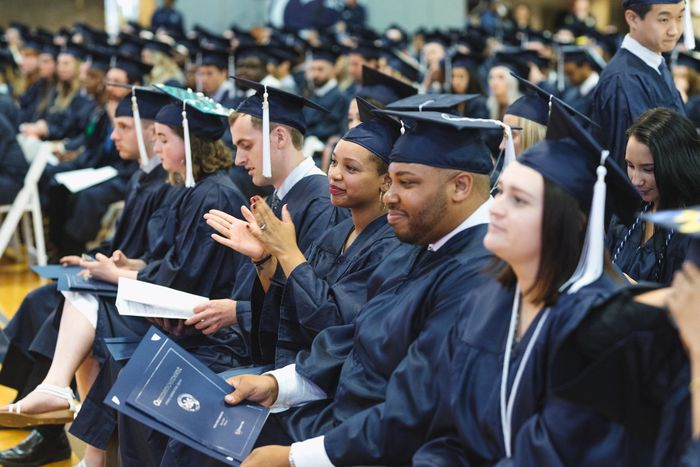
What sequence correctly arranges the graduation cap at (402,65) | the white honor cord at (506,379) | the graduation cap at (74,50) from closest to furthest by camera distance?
the white honor cord at (506,379) < the graduation cap at (402,65) < the graduation cap at (74,50)

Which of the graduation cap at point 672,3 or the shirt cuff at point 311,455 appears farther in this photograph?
the graduation cap at point 672,3

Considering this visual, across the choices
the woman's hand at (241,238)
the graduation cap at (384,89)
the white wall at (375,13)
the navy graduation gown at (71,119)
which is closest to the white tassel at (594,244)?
the woman's hand at (241,238)

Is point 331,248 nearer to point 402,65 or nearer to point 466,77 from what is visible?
point 466,77

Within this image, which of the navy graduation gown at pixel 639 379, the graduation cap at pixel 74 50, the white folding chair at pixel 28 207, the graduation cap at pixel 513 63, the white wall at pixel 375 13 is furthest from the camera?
the white wall at pixel 375 13

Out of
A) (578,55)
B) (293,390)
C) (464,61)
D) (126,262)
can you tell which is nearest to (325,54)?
(464,61)

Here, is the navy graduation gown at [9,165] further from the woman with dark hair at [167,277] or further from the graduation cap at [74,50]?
the woman with dark hair at [167,277]

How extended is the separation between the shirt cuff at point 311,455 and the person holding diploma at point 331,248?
54 centimetres

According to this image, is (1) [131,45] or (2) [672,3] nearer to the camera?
(2) [672,3]

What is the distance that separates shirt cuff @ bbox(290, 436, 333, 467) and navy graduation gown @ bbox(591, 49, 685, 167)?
7.10ft

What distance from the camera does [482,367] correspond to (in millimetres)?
2096

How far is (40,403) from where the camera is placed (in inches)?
145

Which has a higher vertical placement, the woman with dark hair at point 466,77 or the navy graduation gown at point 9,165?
the woman with dark hair at point 466,77

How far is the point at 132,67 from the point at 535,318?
5890mm

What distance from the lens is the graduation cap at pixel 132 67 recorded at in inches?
289
